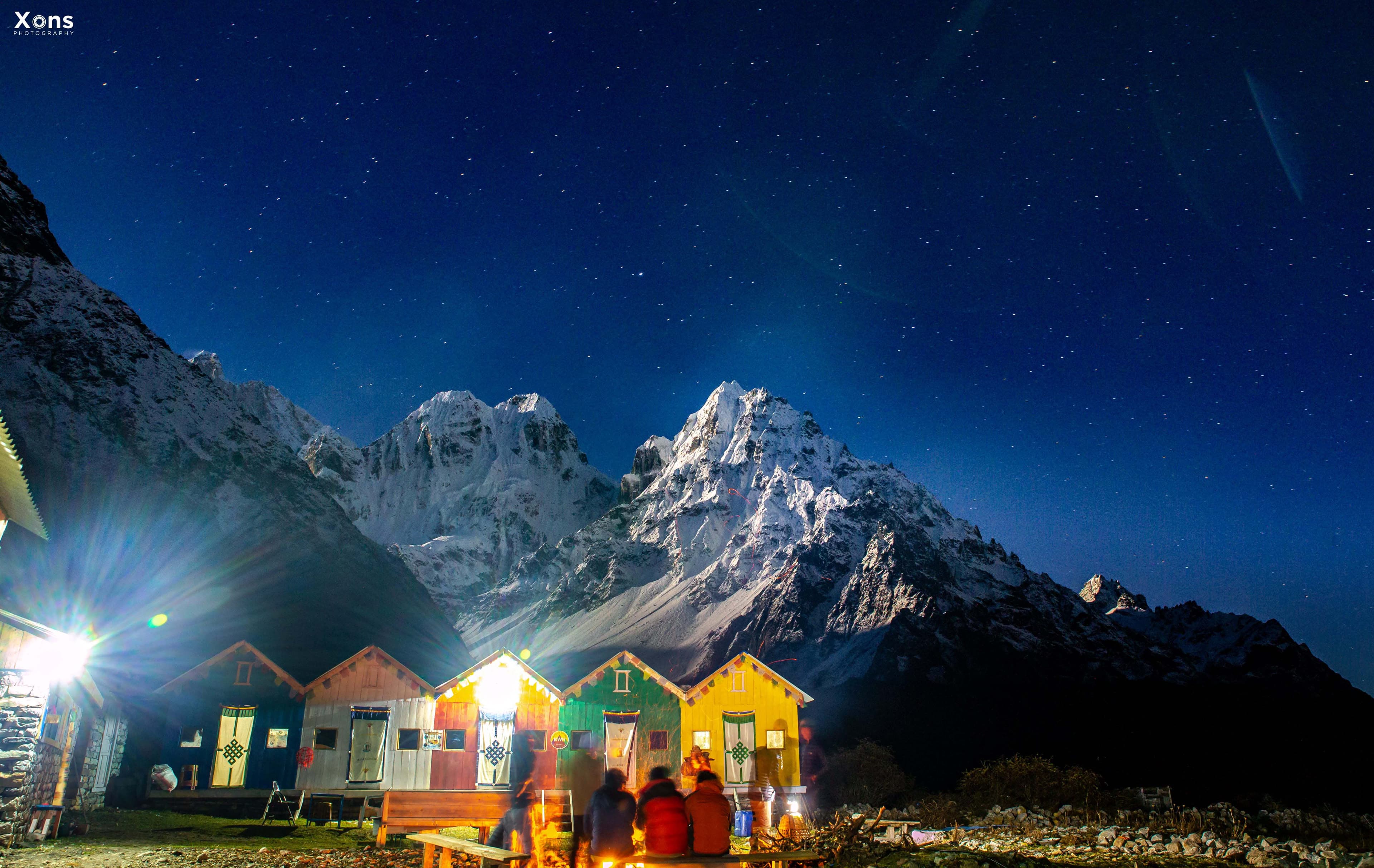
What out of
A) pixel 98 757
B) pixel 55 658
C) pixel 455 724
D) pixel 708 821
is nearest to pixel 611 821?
pixel 708 821

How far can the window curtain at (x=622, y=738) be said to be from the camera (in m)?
29.3

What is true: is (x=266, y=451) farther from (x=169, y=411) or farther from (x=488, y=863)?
(x=488, y=863)

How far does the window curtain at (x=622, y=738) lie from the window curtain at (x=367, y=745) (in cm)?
709

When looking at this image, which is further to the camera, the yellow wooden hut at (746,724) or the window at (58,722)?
the yellow wooden hut at (746,724)

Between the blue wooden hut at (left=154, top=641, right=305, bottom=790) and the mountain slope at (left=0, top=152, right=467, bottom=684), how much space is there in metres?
31.4

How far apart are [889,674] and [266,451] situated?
8104cm

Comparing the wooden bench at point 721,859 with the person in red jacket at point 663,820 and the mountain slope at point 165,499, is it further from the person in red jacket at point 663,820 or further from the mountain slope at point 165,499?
the mountain slope at point 165,499

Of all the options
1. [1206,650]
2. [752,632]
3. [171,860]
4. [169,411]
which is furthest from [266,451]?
[1206,650]

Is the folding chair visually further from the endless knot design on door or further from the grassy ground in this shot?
the endless knot design on door

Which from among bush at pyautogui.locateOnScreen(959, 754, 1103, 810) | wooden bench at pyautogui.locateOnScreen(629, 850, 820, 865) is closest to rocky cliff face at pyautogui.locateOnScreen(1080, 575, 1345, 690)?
bush at pyautogui.locateOnScreen(959, 754, 1103, 810)

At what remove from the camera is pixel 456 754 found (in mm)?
27969

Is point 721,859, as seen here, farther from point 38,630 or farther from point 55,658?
point 55,658

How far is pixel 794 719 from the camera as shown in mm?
29547

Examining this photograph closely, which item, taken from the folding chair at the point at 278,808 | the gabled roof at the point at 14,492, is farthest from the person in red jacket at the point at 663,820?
the folding chair at the point at 278,808
